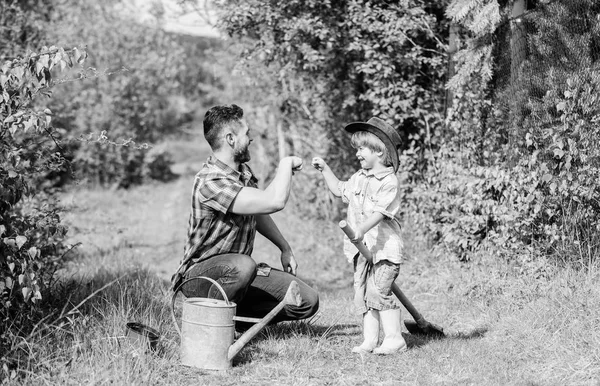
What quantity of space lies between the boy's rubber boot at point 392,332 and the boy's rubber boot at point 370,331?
52 mm

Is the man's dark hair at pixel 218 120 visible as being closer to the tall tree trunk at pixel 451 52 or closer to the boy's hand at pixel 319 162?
the boy's hand at pixel 319 162

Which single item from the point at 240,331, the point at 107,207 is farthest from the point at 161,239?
the point at 240,331

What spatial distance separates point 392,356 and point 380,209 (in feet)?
2.87

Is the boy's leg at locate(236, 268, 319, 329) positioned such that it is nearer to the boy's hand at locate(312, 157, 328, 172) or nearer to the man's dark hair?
the boy's hand at locate(312, 157, 328, 172)

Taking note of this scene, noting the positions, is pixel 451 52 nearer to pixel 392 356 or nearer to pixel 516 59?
pixel 516 59

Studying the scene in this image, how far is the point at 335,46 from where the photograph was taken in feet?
24.8

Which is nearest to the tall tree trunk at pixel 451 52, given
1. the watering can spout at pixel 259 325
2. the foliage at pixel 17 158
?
the watering can spout at pixel 259 325

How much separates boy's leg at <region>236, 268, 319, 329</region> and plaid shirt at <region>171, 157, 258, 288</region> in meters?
0.26

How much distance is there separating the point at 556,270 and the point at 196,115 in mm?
18910

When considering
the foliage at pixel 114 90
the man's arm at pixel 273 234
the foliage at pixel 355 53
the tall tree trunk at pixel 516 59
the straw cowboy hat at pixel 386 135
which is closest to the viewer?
the straw cowboy hat at pixel 386 135

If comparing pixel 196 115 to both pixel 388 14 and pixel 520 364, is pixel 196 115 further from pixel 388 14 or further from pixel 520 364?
pixel 520 364

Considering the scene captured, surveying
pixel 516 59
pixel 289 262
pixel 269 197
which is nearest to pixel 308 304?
pixel 289 262

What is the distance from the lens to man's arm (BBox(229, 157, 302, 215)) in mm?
3941

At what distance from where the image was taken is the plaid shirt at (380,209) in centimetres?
421
